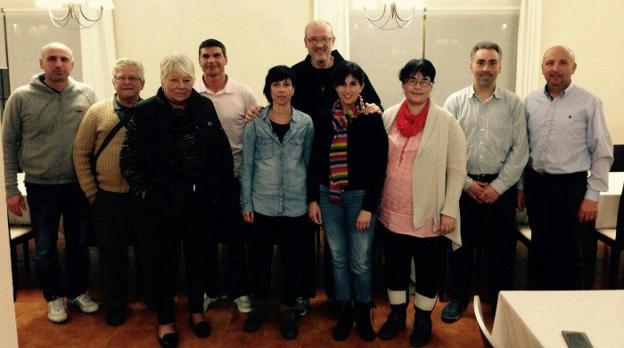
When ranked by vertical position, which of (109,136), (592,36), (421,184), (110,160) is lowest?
(421,184)

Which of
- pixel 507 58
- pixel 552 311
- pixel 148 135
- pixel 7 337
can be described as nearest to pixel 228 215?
pixel 148 135

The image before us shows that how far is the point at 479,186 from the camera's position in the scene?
2818mm

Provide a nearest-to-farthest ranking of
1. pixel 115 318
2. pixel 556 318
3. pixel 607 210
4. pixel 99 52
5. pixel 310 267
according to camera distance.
Answer: pixel 556 318
pixel 310 267
pixel 115 318
pixel 607 210
pixel 99 52

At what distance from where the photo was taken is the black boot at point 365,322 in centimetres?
274

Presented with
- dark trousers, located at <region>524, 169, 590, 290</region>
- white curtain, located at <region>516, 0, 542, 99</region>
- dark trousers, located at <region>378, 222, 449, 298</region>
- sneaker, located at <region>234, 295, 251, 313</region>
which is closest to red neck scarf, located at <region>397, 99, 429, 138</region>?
dark trousers, located at <region>378, 222, 449, 298</region>

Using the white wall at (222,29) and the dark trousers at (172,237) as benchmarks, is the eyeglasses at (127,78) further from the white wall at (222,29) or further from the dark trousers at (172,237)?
the white wall at (222,29)

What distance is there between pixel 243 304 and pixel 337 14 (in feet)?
10.7

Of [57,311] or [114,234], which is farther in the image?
[57,311]

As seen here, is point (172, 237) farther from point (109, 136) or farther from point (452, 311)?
point (452, 311)

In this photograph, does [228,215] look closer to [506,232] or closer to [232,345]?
[232,345]

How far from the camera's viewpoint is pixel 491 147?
281cm

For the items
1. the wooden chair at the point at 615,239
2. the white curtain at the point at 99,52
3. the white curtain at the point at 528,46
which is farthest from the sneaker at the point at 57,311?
the white curtain at the point at 528,46

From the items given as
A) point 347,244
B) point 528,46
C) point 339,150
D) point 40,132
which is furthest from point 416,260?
point 528,46

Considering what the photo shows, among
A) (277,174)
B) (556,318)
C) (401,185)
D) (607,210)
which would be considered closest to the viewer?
(556,318)
